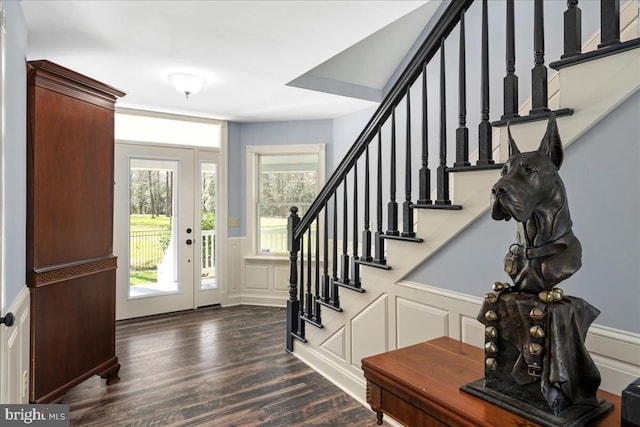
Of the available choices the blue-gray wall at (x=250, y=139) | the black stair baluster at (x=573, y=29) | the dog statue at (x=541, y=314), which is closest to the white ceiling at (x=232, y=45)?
the blue-gray wall at (x=250, y=139)

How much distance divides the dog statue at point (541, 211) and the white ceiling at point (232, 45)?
70.6 inches

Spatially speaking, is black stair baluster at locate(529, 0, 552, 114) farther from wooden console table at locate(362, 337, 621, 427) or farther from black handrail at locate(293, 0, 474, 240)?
wooden console table at locate(362, 337, 621, 427)

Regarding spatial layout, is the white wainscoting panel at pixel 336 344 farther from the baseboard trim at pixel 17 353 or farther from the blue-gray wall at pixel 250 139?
the blue-gray wall at pixel 250 139

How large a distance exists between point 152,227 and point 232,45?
2.77 meters

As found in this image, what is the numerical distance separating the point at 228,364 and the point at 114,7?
2819 millimetres

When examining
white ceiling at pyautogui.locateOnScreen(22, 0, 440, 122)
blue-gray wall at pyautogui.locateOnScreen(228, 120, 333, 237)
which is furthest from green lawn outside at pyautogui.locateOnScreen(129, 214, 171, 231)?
white ceiling at pyautogui.locateOnScreen(22, 0, 440, 122)

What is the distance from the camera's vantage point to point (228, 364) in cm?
328

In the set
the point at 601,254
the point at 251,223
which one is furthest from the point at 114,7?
the point at 251,223

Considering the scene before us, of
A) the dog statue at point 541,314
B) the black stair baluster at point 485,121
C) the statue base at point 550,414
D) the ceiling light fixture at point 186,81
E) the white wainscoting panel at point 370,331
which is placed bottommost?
the white wainscoting panel at point 370,331

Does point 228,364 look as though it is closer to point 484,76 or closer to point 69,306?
point 69,306

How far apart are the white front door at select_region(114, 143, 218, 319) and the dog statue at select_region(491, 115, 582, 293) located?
454cm

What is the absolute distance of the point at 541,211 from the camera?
1.01 metres

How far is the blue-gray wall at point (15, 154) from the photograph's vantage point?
5.81 ft

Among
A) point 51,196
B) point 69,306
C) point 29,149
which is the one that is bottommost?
point 69,306
